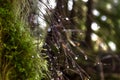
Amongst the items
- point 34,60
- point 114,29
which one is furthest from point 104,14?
point 34,60

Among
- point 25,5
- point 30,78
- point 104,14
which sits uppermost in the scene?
point 104,14

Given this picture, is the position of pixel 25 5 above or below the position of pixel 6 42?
above

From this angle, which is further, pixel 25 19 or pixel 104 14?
pixel 104 14

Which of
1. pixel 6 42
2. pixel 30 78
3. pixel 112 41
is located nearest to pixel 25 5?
pixel 6 42

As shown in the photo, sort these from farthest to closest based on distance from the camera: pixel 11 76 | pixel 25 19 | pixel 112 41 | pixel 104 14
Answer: pixel 104 14 → pixel 112 41 → pixel 25 19 → pixel 11 76

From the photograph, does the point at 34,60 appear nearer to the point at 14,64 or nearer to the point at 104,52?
the point at 14,64

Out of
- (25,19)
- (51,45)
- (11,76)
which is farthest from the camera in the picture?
(51,45)
